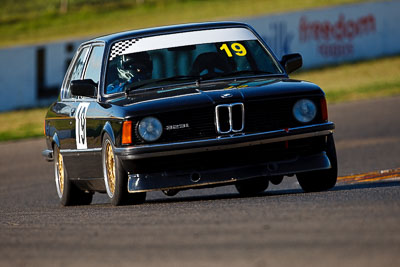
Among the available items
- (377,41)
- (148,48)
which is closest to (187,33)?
(148,48)

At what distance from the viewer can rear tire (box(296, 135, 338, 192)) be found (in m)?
8.98

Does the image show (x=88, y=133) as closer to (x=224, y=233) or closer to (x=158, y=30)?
(x=158, y=30)

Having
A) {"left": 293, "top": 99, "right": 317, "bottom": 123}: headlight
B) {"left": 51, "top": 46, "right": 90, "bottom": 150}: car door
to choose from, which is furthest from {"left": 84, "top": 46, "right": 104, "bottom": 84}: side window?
{"left": 293, "top": 99, "right": 317, "bottom": 123}: headlight

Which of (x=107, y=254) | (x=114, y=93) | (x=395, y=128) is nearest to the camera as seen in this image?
(x=107, y=254)

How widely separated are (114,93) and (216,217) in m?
2.75

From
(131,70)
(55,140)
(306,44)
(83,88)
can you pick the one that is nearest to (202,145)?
(131,70)

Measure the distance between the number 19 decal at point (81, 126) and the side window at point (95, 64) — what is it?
287mm

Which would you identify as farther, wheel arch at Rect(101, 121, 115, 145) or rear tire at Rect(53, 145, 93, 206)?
rear tire at Rect(53, 145, 93, 206)

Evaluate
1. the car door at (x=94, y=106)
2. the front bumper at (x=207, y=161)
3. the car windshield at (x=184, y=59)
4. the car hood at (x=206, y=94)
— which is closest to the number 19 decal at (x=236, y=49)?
the car windshield at (x=184, y=59)

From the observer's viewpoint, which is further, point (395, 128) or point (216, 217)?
point (395, 128)

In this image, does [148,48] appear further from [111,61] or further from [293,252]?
[293,252]

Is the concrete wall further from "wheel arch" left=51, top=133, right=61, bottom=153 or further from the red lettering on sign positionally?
"wheel arch" left=51, top=133, right=61, bottom=153

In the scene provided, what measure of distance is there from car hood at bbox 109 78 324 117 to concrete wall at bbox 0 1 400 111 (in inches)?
693

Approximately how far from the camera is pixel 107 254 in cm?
580
